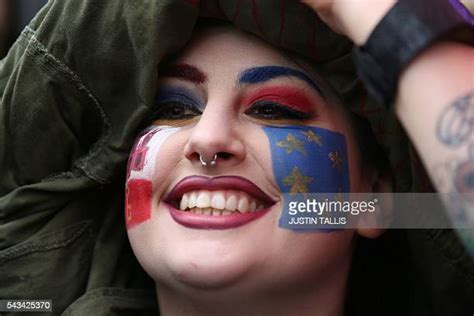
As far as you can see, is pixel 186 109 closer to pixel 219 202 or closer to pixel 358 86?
pixel 219 202

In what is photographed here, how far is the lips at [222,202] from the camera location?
1.30 metres

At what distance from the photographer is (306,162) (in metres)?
1.32

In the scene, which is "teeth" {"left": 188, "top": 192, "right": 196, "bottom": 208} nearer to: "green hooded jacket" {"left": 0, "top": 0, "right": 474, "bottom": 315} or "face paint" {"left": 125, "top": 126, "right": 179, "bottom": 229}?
"face paint" {"left": 125, "top": 126, "right": 179, "bottom": 229}

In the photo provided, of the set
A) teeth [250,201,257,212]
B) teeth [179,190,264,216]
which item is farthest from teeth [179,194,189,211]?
teeth [250,201,257,212]

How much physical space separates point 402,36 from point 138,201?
59 centimetres

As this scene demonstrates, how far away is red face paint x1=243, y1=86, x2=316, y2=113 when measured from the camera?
1.36m

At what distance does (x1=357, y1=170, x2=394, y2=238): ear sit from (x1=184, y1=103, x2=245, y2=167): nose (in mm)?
266

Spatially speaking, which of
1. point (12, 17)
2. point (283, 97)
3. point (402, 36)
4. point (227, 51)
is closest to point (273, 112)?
point (283, 97)

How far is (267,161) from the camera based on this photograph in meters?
1.31

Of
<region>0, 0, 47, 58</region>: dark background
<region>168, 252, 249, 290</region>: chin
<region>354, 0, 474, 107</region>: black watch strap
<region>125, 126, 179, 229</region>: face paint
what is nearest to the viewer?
<region>354, 0, 474, 107</region>: black watch strap

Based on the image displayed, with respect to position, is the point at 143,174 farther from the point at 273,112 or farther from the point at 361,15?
the point at 361,15

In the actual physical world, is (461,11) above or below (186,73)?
above

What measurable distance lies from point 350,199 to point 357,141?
0.35ft

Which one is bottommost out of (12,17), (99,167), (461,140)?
(12,17)
